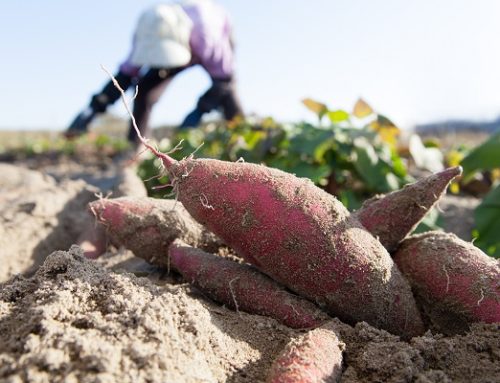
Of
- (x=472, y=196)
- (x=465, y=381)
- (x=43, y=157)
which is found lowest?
(x=43, y=157)

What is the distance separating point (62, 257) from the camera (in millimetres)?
1188

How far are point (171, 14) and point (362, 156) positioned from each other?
2.21m

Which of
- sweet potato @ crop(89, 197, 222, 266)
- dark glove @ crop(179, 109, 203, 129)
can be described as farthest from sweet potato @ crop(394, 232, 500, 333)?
dark glove @ crop(179, 109, 203, 129)

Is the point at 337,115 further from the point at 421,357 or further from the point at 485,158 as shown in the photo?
the point at 421,357

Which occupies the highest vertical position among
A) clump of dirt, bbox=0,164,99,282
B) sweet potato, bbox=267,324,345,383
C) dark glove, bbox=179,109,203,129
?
sweet potato, bbox=267,324,345,383

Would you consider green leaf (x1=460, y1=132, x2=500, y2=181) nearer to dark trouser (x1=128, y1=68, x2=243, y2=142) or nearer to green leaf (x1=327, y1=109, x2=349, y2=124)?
green leaf (x1=327, y1=109, x2=349, y2=124)

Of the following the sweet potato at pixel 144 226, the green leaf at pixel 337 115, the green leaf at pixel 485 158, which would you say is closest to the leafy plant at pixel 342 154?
the green leaf at pixel 337 115

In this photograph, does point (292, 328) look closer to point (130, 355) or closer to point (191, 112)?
point (130, 355)

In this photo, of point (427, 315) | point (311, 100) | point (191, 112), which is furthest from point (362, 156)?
point (191, 112)

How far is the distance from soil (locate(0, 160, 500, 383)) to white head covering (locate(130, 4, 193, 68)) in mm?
2955

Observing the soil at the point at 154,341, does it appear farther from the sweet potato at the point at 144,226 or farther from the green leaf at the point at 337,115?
the green leaf at the point at 337,115

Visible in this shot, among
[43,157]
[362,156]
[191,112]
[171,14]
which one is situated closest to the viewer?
[362,156]

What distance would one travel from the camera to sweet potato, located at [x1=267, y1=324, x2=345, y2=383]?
0.95 m

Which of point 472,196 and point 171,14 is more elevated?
point 171,14
